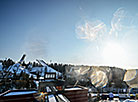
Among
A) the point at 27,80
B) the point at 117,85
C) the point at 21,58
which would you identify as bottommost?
the point at 117,85

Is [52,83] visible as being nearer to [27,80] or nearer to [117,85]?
[27,80]

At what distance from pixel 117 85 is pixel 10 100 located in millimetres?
24113

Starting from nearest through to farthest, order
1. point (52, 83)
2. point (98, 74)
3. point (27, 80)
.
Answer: point (52, 83)
point (27, 80)
point (98, 74)

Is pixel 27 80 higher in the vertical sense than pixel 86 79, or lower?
higher

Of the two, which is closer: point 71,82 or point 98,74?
point 71,82

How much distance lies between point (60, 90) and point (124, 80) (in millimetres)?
21910

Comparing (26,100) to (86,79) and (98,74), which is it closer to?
(86,79)

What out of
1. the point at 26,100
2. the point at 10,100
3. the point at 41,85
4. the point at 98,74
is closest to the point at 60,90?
the point at 41,85

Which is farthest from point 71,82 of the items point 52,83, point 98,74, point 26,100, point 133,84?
point 26,100

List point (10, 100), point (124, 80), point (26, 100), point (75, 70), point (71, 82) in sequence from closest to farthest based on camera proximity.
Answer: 1. point (10, 100)
2. point (26, 100)
3. point (124, 80)
4. point (71, 82)
5. point (75, 70)

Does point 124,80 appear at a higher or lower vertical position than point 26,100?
lower

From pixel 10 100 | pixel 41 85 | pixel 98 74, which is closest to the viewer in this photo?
pixel 10 100

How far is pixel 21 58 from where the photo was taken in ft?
78.9

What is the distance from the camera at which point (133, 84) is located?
25156 millimetres
